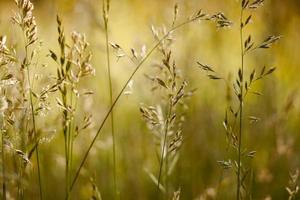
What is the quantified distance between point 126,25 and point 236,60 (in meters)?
1.32

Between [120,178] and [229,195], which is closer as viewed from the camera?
[229,195]

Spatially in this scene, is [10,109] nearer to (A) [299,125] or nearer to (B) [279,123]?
(B) [279,123]

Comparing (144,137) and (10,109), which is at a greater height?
(10,109)

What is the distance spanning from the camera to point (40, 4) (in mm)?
7820

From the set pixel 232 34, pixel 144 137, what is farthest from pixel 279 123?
pixel 232 34

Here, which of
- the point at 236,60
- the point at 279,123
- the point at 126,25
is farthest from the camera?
the point at 126,25

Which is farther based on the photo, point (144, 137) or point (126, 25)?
point (126, 25)

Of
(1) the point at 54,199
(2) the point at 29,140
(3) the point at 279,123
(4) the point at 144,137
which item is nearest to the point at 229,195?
(3) the point at 279,123


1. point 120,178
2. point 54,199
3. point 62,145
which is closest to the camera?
point 54,199

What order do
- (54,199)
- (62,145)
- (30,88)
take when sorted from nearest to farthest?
(30,88) → (54,199) → (62,145)

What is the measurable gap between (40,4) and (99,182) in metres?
5.09

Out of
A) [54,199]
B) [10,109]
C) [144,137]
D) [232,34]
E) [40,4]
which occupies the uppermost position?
[40,4]

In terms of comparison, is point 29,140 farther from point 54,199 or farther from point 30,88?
→ point 54,199

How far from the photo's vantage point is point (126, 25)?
6.66 meters
